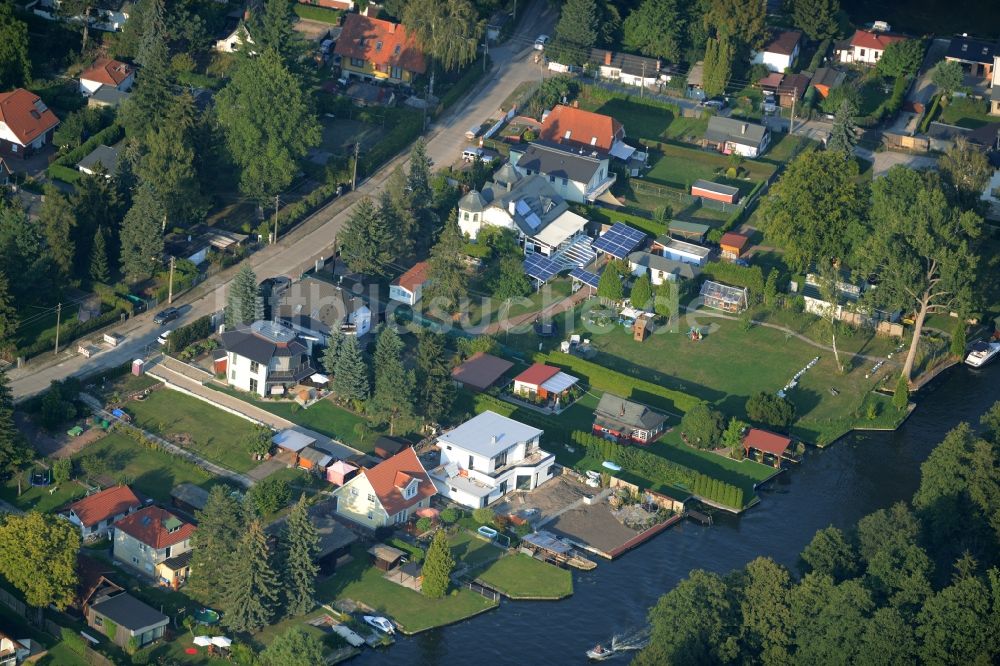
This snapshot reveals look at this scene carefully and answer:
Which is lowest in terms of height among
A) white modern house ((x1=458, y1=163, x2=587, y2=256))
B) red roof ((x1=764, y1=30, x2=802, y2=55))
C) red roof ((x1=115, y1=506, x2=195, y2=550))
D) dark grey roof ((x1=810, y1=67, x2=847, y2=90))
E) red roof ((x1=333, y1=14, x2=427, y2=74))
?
red roof ((x1=115, y1=506, x2=195, y2=550))

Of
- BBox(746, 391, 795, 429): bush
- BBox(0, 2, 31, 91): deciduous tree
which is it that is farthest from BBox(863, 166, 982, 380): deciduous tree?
BBox(0, 2, 31, 91): deciduous tree

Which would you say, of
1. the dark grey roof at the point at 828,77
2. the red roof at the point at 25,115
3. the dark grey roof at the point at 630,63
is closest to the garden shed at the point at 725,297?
the dark grey roof at the point at 828,77

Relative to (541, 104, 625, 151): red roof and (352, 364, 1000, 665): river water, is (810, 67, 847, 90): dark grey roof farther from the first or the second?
(352, 364, 1000, 665): river water

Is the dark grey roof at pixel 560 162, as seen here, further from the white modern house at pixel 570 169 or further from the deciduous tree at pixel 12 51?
the deciduous tree at pixel 12 51

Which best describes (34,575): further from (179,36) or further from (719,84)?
(719,84)

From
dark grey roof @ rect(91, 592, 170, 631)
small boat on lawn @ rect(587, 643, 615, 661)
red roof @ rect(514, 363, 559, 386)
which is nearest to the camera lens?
dark grey roof @ rect(91, 592, 170, 631)

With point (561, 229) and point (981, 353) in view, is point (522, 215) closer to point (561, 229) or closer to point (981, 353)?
point (561, 229)

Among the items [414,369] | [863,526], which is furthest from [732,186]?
[863,526]
